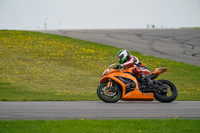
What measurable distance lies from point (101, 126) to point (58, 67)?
1801 centimetres

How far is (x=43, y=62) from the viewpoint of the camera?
2698cm

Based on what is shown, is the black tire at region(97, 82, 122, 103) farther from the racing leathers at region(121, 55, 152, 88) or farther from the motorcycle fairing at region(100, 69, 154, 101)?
the racing leathers at region(121, 55, 152, 88)

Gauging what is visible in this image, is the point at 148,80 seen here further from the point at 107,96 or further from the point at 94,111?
the point at 94,111

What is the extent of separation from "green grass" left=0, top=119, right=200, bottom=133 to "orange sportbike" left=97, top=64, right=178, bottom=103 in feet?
11.8

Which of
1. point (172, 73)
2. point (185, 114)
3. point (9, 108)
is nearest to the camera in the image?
point (185, 114)

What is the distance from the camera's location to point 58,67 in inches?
1006

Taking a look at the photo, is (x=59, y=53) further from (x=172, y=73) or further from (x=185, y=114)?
(x=185, y=114)

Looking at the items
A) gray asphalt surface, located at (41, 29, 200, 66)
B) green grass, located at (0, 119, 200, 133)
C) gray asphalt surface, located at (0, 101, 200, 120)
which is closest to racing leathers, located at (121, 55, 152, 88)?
gray asphalt surface, located at (0, 101, 200, 120)

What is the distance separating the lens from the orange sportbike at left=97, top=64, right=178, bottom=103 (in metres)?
11.9

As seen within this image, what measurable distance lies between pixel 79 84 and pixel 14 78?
12.2 feet

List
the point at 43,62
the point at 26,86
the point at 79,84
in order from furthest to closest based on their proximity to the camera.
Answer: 1. the point at 43,62
2. the point at 79,84
3. the point at 26,86

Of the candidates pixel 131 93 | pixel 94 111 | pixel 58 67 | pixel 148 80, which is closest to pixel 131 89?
pixel 131 93

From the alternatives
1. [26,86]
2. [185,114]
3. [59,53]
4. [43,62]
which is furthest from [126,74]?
[59,53]

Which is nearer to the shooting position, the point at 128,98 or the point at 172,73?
the point at 128,98
